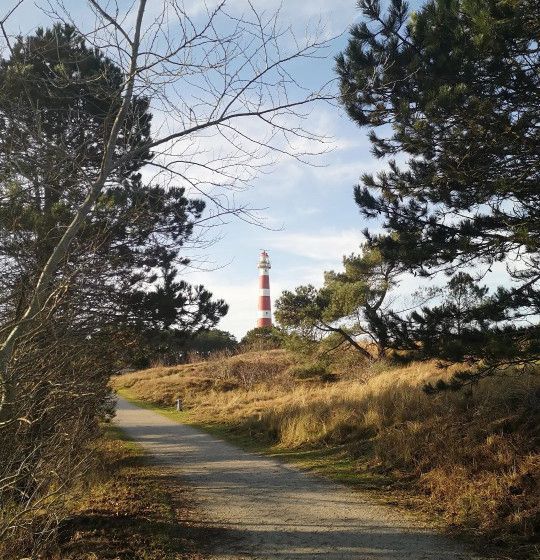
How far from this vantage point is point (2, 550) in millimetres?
4152

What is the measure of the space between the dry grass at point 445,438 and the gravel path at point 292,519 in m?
0.69

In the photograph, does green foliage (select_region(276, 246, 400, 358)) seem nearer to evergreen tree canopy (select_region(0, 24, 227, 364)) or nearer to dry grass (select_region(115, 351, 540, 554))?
dry grass (select_region(115, 351, 540, 554))

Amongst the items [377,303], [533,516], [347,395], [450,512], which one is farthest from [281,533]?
[377,303]

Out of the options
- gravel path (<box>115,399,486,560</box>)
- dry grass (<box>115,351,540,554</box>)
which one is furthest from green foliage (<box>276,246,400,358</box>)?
gravel path (<box>115,399,486,560</box>)

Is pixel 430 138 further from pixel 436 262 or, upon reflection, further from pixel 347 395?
pixel 347 395

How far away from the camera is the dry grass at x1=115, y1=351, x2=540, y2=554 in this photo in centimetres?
591

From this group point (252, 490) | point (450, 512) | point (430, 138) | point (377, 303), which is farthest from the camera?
→ point (377, 303)

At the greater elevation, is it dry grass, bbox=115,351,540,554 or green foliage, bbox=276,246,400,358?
green foliage, bbox=276,246,400,358

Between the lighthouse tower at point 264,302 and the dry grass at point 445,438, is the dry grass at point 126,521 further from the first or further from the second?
the lighthouse tower at point 264,302

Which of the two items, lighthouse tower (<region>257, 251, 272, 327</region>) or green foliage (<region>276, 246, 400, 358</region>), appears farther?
lighthouse tower (<region>257, 251, 272, 327</region>)

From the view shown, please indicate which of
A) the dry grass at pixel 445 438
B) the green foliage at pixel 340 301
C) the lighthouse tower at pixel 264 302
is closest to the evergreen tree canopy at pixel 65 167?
the dry grass at pixel 445 438

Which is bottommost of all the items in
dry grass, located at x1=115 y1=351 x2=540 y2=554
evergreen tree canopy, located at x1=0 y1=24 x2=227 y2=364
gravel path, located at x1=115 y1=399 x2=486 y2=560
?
gravel path, located at x1=115 y1=399 x2=486 y2=560

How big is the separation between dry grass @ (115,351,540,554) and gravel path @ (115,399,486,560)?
2.27 feet

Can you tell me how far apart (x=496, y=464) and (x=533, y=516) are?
1.39 m
